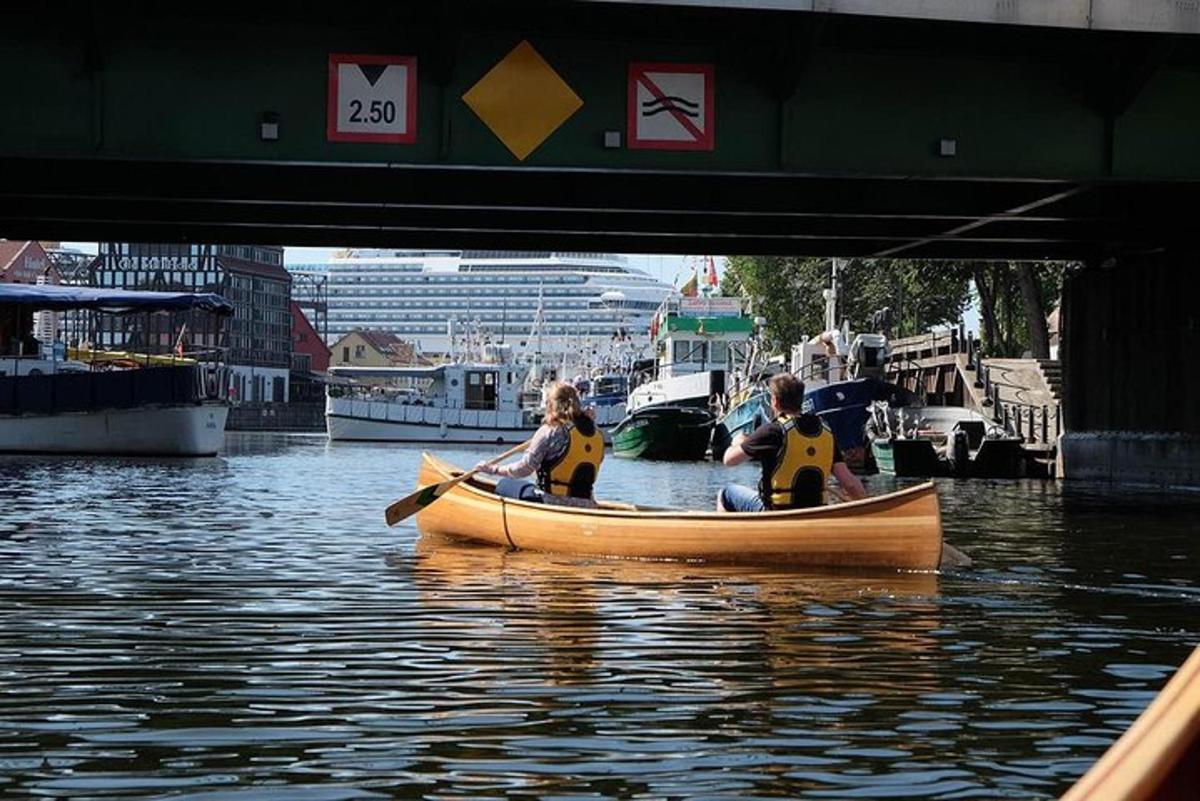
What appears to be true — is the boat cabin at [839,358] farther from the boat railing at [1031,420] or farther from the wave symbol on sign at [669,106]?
the wave symbol on sign at [669,106]

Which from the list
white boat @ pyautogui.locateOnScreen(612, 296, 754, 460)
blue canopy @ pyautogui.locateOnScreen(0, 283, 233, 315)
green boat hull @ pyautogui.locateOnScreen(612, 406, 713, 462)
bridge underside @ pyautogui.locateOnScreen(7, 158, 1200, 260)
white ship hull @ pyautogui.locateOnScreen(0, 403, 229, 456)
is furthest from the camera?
white boat @ pyautogui.locateOnScreen(612, 296, 754, 460)

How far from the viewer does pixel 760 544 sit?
1516cm

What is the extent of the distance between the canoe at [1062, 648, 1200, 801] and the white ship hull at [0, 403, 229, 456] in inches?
1790

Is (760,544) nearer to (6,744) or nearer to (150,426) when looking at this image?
(6,744)

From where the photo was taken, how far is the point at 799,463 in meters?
15.1

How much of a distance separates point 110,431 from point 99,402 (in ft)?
2.61

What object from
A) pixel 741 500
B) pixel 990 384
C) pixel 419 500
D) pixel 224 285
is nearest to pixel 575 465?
pixel 741 500

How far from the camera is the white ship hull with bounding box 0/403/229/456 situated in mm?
46875

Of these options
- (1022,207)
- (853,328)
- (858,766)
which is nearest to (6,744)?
(858,766)

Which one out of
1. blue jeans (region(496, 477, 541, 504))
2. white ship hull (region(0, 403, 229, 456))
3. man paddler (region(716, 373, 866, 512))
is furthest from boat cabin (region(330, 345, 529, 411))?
man paddler (region(716, 373, 866, 512))

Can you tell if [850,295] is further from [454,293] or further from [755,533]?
[454,293]

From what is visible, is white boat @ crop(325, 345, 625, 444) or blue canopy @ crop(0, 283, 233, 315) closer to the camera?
blue canopy @ crop(0, 283, 233, 315)

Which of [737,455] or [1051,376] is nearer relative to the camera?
[737,455]

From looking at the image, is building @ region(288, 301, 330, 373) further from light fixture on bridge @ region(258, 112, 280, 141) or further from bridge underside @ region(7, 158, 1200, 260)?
light fixture on bridge @ region(258, 112, 280, 141)
